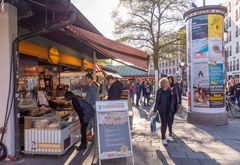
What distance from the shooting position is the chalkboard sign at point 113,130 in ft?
16.1

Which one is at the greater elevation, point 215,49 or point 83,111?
point 215,49

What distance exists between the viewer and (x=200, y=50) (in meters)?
9.40

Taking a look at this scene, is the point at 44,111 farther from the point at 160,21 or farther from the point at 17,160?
the point at 160,21

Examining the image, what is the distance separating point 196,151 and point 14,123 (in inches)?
158

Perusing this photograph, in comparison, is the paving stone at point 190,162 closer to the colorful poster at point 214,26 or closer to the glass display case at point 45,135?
the glass display case at point 45,135

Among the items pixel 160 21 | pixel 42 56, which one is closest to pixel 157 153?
pixel 42 56

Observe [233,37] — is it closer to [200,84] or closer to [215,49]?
[215,49]

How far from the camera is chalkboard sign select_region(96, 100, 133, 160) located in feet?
16.1

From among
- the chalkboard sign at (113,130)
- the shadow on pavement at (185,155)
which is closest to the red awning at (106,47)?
the chalkboard sign at (113,130)

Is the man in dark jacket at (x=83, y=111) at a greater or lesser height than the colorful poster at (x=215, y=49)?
lesser

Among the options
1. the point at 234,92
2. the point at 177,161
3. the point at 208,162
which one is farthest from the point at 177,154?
the point at 234,92

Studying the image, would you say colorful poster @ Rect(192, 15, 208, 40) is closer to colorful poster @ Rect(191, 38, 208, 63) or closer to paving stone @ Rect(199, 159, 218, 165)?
colorful poster @ Rect(191, 38, 208, 63)

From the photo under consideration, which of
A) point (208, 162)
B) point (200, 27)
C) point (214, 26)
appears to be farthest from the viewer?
point (200, 27)

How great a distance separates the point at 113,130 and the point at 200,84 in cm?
541
